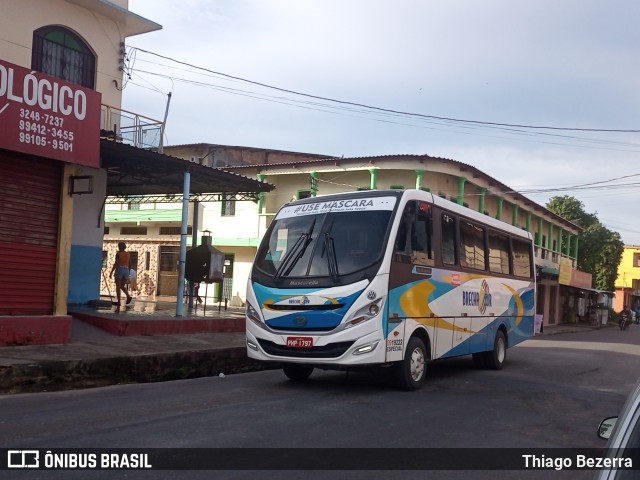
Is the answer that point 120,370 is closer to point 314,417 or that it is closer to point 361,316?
point 361,316

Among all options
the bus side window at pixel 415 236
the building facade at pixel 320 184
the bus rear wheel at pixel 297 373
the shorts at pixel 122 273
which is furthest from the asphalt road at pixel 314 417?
the building facade at pixel 320 184

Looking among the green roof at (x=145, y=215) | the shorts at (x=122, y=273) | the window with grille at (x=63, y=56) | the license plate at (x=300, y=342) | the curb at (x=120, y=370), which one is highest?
the window with grille at (x=63, y=56)

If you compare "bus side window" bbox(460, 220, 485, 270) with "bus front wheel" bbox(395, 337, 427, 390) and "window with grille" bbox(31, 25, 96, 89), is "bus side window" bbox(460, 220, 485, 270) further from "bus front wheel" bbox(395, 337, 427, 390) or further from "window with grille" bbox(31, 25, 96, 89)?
"window with grille" bbox(31, 25, 96, 89)

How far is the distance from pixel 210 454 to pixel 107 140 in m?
9.46

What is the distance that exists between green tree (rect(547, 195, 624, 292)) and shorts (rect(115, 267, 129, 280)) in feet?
133

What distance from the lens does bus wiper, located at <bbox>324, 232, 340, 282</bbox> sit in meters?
9.30

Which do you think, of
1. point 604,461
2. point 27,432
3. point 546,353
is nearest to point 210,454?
Answer: point 27,432

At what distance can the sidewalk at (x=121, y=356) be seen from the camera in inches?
391

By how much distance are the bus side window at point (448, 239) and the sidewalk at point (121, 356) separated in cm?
493

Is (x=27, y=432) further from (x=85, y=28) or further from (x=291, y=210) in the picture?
(x=85, y=28)

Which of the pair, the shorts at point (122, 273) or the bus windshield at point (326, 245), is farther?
the shorts at point (122, 273)

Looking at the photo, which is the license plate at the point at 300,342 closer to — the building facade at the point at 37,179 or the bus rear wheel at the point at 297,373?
the bus rear wheel at the point at 297,373

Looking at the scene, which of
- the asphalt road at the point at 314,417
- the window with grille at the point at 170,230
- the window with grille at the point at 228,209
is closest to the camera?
the asphalt road at the point at 314,417

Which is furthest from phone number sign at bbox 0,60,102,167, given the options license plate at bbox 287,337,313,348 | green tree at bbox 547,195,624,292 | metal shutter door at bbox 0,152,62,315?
green tree at bbox 547,195,624,292
